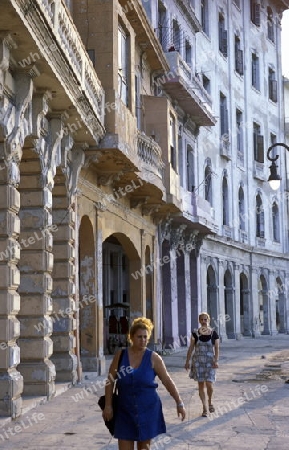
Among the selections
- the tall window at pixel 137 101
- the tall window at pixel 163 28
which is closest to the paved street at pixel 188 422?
the tall window at pixel 137 101

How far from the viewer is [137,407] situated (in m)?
5.89

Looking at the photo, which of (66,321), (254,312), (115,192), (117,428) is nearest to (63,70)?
(66,321)

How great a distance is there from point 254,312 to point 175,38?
47.8ft

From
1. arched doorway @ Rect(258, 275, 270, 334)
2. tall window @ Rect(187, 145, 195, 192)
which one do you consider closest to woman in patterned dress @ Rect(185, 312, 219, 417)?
tall window @ Rect(187, 145, 195, 192)

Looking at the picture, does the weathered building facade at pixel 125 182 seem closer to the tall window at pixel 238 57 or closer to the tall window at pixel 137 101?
the tall window at pixel 137 101

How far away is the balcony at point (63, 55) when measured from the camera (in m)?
8.85

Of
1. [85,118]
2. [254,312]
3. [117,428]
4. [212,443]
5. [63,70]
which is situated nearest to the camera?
[117,428]

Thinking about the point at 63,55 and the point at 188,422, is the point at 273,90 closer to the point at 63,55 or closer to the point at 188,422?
the point at 63,55

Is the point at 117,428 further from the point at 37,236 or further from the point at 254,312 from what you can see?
the point at 254,312

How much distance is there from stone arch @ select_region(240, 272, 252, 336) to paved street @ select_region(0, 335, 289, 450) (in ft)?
63.9

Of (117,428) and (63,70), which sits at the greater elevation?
(63,70)

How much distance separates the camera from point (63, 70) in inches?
417

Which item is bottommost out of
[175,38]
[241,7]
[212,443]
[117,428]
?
[212,443]

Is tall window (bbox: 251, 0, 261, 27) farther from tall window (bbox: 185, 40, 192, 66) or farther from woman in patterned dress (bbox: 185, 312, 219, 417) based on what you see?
woman in patterned dress (bbox: 185, 312, 219, 417)
